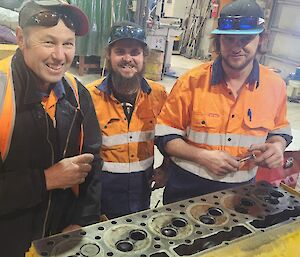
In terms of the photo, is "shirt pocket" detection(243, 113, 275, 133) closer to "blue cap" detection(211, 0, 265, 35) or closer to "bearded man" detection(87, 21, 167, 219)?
"blue cap" detection(211, 0, 265, 35)

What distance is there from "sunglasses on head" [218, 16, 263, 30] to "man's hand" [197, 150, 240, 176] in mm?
526

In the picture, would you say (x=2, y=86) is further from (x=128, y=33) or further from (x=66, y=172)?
(x=128, y=33)

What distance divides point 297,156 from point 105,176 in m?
1.53

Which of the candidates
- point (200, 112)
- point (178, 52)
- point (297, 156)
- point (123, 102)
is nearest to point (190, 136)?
point (200, 112)

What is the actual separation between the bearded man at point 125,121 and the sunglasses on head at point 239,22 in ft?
1.58

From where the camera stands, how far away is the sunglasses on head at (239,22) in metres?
1.51

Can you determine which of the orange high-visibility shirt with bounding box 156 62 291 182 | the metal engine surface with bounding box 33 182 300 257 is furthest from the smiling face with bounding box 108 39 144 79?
the metal engine surface with bounding box 33 182 300 257

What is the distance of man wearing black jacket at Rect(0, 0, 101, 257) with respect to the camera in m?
1.16

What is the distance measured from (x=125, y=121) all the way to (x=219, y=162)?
0.54 metres

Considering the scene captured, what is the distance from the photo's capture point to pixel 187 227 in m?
1.12

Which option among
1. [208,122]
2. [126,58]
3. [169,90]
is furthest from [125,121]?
[169,90]

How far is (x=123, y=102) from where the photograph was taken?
1819 mm

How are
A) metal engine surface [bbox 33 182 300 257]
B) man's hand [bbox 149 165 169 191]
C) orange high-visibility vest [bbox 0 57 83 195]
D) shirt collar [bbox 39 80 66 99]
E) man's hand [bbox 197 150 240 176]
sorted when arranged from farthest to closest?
1. man's hand [bbox 149 165 169 191]
2. man's hand [bbox 197 150 240 176]
3. shirt collar [bbox 39 80 66 99]
4. orange high-visibility vest [bbox 0 57 83 195]
5. metal engine surface [bbox 33 182 300 257]

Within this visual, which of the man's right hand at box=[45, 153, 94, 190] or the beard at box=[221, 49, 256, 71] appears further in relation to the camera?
the beard at box=[221, 49, 256, 71]
